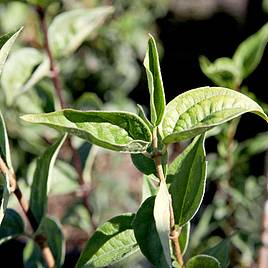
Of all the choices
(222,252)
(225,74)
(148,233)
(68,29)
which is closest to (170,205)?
(148,233)

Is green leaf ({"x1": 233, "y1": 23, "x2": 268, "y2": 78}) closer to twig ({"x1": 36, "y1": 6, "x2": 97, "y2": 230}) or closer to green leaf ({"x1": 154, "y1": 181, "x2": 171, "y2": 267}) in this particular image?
twig ({"x1": 36, "y1": 6, "x2": 97, "y2": 230})

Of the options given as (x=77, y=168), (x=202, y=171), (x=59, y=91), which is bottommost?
(x=77, y=168)

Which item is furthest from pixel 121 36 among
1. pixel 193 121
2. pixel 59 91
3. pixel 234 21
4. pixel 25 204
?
pixel 193 121

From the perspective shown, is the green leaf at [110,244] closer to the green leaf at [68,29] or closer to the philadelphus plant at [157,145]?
the philadelphus plant at [157,145]

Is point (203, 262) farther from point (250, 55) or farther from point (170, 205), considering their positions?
point (250, 55)

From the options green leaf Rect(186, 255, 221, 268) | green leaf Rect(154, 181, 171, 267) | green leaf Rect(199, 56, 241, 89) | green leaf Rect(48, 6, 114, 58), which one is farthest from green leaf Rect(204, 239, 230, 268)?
green leaf Rect(48, 6, 114, 58)

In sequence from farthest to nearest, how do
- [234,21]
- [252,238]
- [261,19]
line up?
[234,21] → [261,19] → [252,238]

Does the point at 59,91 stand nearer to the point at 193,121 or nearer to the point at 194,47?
the point at 193,121
